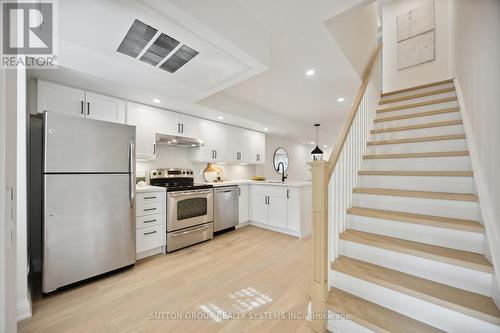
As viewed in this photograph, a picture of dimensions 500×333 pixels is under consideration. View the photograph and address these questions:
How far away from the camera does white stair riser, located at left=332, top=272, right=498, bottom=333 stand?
111cm

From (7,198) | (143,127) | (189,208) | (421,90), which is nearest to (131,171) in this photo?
(143,127)

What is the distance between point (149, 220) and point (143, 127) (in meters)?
1.38

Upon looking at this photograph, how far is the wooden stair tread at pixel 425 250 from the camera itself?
1223 mm

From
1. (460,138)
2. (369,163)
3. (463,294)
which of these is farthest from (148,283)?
(460,138)

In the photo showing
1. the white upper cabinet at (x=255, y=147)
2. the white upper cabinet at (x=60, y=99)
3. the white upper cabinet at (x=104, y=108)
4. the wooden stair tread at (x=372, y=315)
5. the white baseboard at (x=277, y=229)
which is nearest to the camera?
the wooden stair tread at (x=372, y=315)

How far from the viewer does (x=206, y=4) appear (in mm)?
1496

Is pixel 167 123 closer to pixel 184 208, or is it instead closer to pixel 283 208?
pixel 184 208

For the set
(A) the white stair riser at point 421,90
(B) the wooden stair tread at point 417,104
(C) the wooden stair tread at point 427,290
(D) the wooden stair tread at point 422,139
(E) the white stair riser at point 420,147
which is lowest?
(C) the wooden stair tread at point 427,290

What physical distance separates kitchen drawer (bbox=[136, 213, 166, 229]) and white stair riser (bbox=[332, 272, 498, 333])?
2338 mm

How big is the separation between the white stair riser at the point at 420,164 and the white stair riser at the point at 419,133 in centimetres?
46

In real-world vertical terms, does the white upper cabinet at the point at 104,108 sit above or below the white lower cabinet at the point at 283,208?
above

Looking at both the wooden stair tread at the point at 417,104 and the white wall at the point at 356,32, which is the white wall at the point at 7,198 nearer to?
the white wall at the point at 356,32

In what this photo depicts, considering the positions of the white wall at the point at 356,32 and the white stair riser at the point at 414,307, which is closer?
the white stair riser at the point at 414,307

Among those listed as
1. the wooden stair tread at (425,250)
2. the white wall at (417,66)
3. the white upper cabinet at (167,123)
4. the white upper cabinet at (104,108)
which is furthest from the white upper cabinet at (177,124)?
the white wall at (417,66)
